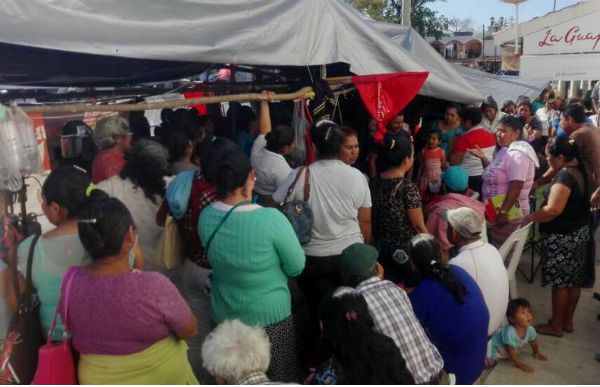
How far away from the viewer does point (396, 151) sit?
11.0ft

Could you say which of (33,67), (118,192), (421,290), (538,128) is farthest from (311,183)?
(538,128)

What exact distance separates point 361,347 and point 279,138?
1.82 meters

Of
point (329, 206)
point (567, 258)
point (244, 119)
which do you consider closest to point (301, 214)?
point (329, 206)

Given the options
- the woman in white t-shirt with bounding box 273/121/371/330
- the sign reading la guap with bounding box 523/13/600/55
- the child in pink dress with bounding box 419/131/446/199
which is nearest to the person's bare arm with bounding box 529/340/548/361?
the child in pink dress with bounding box 419/131/446/199

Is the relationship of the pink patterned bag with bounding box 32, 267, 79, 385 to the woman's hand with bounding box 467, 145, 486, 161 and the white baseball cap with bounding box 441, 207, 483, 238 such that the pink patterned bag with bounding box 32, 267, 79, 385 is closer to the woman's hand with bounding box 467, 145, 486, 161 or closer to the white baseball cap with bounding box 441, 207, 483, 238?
the white baseball cap with bounding box 441, 207, 483, 238

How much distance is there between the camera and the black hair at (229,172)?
7.88 feet

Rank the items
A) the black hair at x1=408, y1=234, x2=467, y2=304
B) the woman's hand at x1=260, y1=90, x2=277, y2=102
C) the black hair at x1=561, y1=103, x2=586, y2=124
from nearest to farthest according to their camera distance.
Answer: the black hair at x1=408, y1=234, x2=467, y2=304, the woman's hand at x1=260, y1=90, x2=277, y2=102, the black hair at x1=561, y1=103, x2=586, y2=124

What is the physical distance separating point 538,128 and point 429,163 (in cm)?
407

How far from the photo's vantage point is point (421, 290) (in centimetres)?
258

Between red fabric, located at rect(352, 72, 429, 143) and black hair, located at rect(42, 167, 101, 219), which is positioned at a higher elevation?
red fabric, located at rect(352, 72, 429, 143)

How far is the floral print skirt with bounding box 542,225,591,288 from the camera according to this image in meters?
4.07

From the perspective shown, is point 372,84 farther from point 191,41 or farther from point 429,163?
point 191,41

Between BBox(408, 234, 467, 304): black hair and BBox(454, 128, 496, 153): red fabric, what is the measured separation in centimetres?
268

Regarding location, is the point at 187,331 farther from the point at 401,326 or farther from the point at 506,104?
the point at 506,104
